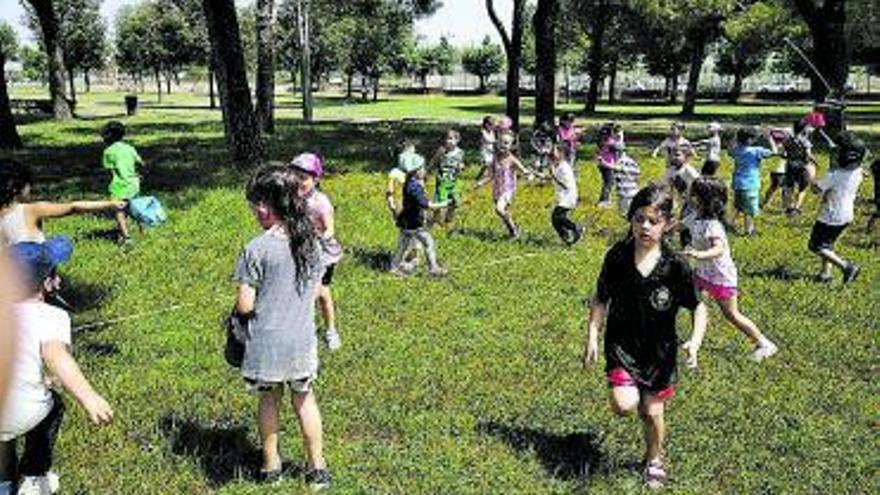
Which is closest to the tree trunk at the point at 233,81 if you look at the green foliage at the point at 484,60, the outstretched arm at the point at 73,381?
the outstretched arm at the point at 73,381

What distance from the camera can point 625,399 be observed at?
19.4 ft

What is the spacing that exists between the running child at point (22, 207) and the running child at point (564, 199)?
729cm

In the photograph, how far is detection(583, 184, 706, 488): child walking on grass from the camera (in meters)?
5.87

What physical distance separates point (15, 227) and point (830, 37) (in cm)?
2758

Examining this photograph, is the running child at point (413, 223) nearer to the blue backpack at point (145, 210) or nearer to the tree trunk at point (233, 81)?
the blue backpack at point (145, 210)

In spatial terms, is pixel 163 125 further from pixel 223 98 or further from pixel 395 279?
pixel 395 279

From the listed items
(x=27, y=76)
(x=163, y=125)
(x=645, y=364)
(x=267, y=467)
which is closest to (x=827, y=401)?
(x=645, y=364)

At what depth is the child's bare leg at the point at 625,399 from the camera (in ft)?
19.3

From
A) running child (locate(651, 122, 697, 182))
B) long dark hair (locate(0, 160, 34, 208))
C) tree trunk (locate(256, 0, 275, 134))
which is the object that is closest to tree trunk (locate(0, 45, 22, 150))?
tree trunk (locate(256, 0, 275, 134))

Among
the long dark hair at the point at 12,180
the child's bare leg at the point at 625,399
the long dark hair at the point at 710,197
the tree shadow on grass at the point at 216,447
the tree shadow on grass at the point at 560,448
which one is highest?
the long dark hair at the point at 12,180

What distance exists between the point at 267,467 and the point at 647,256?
2735 mm

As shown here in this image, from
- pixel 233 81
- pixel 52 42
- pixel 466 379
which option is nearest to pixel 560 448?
pixel 466 379

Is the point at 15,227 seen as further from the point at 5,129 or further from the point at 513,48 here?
the point at 513,48

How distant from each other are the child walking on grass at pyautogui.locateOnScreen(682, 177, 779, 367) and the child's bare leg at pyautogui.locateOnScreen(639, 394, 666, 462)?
231 cm
